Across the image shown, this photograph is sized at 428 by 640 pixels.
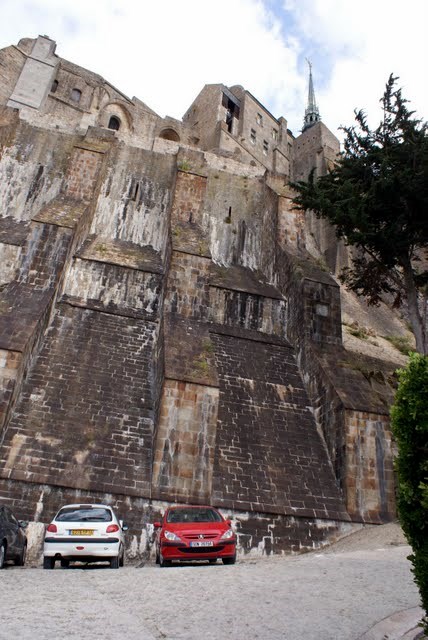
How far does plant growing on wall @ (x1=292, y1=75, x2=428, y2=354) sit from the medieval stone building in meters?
2.21

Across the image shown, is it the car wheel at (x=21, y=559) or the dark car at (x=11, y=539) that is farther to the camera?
the car wheel at (x=21, y=559)

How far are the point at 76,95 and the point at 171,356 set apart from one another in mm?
31693

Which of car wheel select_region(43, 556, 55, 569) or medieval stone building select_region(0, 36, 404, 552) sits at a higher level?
medieval stone building select_region(0, 36, 404, 552)

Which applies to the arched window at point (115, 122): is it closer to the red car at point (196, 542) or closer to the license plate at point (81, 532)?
the red car at point (196, 542)

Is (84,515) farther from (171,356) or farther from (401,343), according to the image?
(401,343)

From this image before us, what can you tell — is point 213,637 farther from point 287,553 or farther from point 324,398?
point 324,398

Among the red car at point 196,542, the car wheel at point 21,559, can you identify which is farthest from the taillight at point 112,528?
the car wheel at point 21,559

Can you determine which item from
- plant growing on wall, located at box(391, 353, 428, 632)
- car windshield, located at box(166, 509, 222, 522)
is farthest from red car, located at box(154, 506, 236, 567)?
plant growing on wall, located at box(391, 353, 428, 632)

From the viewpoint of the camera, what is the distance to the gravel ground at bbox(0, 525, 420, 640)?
3.90 m

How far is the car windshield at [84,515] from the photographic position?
7980 millimetres

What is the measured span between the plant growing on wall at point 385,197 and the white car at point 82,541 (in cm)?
937

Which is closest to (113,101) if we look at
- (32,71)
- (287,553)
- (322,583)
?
(32,71)

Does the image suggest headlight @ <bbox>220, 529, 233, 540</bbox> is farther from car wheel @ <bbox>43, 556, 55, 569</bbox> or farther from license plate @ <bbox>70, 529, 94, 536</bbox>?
car wheel @ <bbox>43, 556, 55, 569</bbox>

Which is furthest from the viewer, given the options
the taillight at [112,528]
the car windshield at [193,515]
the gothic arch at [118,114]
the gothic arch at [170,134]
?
the gothic arch at [118,114]
